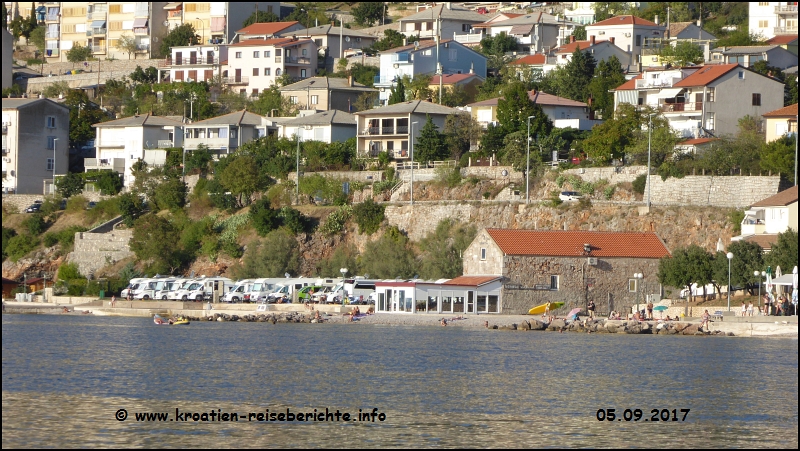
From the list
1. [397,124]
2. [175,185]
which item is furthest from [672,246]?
[175,185]

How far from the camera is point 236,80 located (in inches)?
4473

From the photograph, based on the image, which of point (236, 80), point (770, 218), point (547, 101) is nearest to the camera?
point (770, 218)

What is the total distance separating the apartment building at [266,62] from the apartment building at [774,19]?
37.2m

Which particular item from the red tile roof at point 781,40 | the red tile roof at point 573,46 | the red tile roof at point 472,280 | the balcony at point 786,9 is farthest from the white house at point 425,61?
the red tile roof at point 472,280

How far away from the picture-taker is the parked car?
74.6m

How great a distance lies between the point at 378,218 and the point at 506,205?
7696mm

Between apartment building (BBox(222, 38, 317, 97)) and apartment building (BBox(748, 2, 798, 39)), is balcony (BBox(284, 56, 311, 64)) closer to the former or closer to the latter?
apartment building (BBox(222, 38, 317, 97))

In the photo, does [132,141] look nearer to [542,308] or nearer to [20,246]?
[20,246]

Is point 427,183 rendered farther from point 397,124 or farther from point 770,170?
point 770,170

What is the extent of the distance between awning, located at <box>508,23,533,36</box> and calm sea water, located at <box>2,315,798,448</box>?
5997 centimetres

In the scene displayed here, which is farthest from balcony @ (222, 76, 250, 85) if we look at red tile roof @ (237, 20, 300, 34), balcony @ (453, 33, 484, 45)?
balcony @ (453, 33, 484, 45)

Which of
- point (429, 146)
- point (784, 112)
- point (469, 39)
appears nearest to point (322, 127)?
point (429, 146)

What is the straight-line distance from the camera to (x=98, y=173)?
9481cm

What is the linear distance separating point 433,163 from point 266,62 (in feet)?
107
